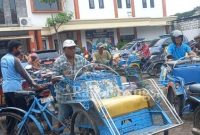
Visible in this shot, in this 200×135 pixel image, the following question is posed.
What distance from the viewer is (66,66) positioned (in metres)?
5.96

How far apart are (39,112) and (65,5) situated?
25566 millimetres

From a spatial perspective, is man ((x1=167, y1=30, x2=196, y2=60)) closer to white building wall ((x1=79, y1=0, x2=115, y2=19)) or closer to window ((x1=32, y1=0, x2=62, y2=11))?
window ((x1=32, y1=0, x2=62, y2=11))

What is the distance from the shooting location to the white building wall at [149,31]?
35556 mm

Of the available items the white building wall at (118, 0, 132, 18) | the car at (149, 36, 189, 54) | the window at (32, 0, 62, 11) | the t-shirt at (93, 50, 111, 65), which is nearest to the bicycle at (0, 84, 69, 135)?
the t-shirt at (93, 50, 111, 65)

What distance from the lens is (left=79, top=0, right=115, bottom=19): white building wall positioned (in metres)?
31.5

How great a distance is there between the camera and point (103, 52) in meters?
11.2

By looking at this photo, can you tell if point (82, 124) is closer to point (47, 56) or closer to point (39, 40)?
point (47, 56)

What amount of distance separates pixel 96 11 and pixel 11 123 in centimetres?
2705

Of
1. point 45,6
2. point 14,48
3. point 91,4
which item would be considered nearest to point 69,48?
point 14,48

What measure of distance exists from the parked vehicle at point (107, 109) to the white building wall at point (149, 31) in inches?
1182

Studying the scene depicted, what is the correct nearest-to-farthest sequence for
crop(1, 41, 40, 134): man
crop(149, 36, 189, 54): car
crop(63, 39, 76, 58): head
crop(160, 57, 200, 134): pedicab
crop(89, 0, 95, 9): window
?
crop(63, 39, 76, 58): head
crop(1, 41, 40, 134): man
crop(160, 57, 200, 134): pedicab
crop(149, 36, 189, 54): car
crop(89, 0, 95, 9): window

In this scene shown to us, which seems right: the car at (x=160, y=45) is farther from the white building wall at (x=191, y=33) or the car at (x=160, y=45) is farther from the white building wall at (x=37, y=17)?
the white building wall at (x=37, y=17)

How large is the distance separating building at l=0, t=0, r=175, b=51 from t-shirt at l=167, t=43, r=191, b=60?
60.8 ft

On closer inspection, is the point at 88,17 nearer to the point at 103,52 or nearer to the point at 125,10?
the point at 125,10
